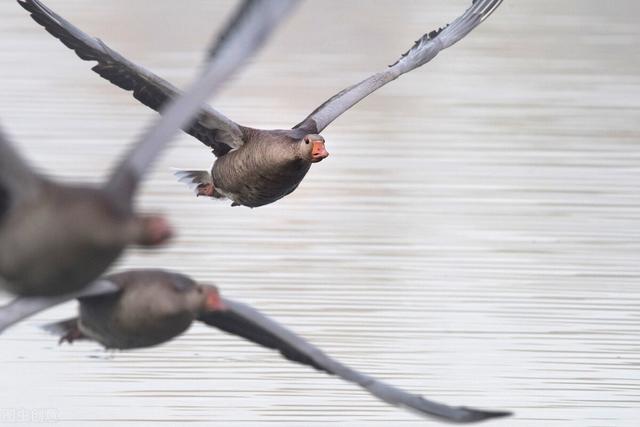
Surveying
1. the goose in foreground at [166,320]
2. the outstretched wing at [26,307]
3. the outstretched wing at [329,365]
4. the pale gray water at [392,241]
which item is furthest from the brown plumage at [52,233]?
the pale gray water at [392,241]

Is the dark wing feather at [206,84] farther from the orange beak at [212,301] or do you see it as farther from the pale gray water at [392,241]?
the pale gray water at [392,241]

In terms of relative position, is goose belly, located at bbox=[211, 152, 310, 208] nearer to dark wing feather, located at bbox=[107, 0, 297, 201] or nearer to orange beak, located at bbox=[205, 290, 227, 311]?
dark wing feather, located at bbox=[107, 0, 297, 201]

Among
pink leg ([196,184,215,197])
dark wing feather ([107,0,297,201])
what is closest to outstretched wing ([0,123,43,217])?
dark wing feather ([107,0,297,201])

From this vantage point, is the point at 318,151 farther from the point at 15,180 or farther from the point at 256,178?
the point at 15,180

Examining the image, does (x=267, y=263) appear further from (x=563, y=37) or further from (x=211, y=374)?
(x=563, y=37)

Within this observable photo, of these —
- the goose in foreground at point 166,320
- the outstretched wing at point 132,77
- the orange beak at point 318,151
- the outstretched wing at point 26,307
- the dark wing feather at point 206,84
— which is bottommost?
the outstretched wing at point 26,307

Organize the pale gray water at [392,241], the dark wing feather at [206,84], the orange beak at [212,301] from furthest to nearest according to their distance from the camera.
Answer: the pale gray water at [392,241]
the orange beak at [212,301]
the dark wing feather at [206,84]
